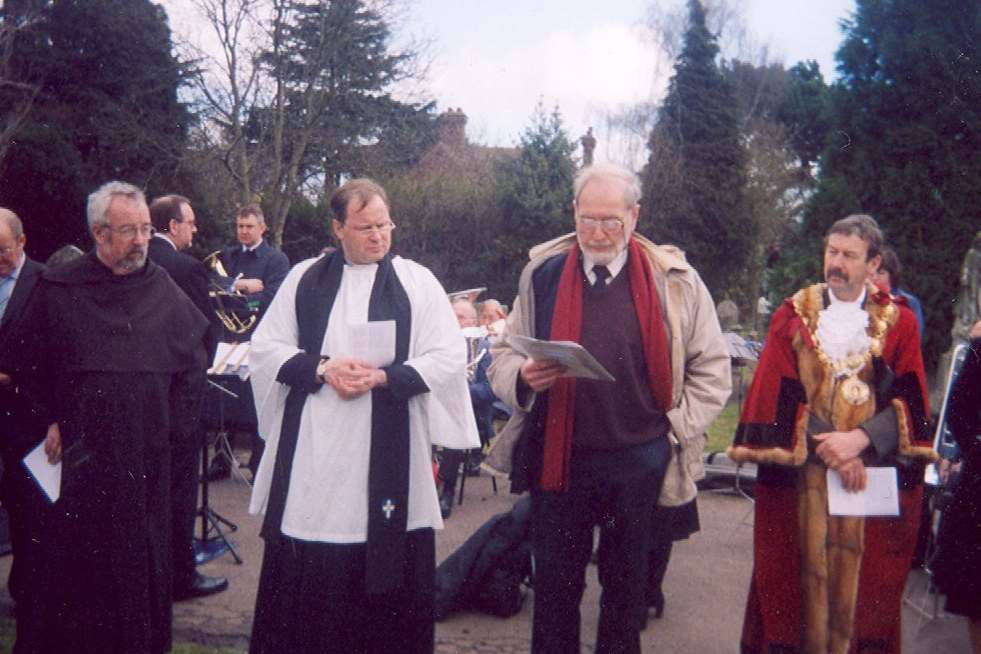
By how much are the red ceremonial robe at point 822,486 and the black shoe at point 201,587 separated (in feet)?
10.5

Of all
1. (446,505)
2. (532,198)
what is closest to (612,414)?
(446,505)

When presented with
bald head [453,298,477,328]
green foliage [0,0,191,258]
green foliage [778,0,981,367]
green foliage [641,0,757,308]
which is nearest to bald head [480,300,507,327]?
bald head [453,298,477,328]

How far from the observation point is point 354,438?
3.73 m

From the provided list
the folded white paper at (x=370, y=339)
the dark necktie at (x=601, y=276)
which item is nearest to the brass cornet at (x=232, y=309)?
the folded white paper at (x=370, y=339)

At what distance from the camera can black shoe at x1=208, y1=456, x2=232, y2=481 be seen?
858 cm

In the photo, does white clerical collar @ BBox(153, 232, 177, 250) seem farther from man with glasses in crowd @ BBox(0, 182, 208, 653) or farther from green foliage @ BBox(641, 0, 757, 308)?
green foliage @ BBox(641, 0, 757, 308)

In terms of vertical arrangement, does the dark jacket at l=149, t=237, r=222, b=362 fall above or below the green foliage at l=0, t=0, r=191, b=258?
below

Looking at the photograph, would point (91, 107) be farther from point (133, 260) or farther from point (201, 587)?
point (133, 260)

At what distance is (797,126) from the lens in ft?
95.9

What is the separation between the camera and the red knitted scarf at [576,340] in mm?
3516

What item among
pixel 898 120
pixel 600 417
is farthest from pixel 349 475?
pixel 898 120

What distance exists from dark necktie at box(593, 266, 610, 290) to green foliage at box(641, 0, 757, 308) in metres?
19.5

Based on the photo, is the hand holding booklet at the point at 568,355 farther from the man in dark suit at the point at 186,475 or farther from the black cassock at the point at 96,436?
the man in dark suit at the point at 186,475

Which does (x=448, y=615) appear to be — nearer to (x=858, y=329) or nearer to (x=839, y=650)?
(x=839, y=650)
